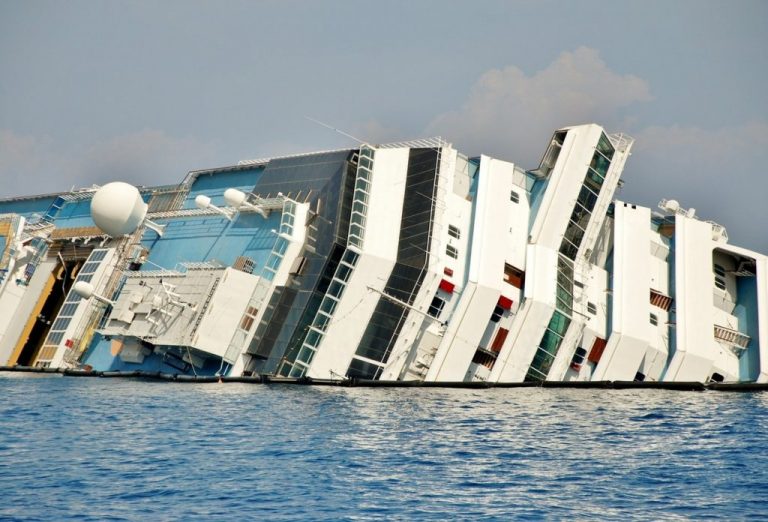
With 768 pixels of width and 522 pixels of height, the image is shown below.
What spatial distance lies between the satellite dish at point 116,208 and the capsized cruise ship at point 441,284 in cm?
528

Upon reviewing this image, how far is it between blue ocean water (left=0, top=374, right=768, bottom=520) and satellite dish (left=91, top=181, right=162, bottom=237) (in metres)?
22.6

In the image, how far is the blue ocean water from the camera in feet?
96.6

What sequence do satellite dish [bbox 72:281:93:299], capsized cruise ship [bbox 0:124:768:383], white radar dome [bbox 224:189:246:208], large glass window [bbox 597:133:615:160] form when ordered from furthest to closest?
1. satellite dish [bbox 72:281:93:299]
2. white radar dome [bbox 224:189:246:208]
3. large glass window [bbox 597:133:615:160]
4. capsized cruise ship [bbox 0:124:768:383]

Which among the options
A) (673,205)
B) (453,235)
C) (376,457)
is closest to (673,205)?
(673,205)

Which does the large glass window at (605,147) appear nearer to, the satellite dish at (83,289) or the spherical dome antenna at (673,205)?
the spherical dome antenna at (673,205)

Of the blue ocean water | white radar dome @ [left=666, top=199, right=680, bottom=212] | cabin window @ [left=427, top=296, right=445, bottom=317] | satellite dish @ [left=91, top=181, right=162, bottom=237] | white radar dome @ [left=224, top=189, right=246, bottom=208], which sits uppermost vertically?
white radar dome @ [left=666, top=199, right=680, bottom=212]

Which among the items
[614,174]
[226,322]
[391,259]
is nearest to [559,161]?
[614,174]

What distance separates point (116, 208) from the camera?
73500 mm

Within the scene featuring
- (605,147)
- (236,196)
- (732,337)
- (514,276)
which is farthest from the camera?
(236,196)

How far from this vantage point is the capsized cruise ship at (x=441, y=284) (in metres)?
59.0

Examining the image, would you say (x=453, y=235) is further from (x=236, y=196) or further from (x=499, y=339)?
(x=236, y=196)

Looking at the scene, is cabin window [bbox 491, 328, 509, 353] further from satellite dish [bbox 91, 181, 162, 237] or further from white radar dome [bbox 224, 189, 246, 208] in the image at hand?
satellite dish [bbox 91, 181, 162, 237]

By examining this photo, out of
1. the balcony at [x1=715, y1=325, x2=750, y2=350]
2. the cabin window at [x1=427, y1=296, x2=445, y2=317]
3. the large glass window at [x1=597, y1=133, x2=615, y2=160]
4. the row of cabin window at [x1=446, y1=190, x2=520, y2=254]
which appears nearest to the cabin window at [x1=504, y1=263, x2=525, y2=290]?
the row of cabin window at [x1=446, y1=190, x2=520, y2=254]

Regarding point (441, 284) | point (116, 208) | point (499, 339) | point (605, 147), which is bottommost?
point (116, 208)
